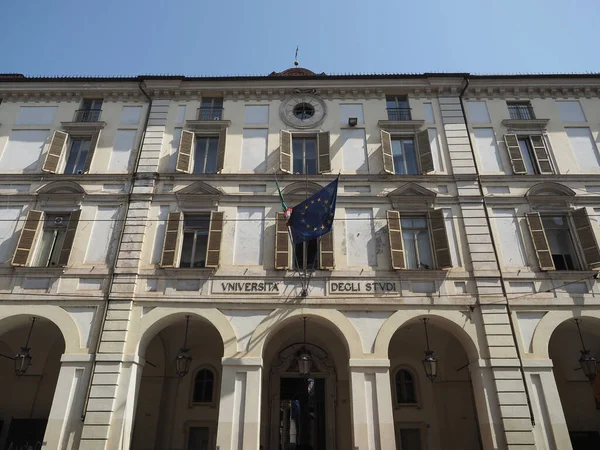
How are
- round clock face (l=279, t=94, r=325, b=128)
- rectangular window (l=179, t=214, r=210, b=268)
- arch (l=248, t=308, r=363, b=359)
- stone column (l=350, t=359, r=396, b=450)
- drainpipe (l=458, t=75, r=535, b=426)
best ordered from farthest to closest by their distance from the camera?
round clock face (l=279, t=94, r=325, b=128)
rectangular window (l=179, t=214, r=210, b=268)
arch (l=248, t=308, r=363, b=359)
drainpipe (l=458, t=75, r=535, b=426)
stone column (l=350, t=359, r=396, b=450)

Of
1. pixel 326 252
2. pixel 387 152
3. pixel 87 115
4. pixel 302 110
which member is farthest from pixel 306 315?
pixel 87 115

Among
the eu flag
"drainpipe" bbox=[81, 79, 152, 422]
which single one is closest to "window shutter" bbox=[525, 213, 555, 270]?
the eu flag

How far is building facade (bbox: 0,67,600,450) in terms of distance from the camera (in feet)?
39.0

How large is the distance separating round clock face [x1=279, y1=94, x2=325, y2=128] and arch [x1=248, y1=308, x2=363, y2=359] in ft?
24.1

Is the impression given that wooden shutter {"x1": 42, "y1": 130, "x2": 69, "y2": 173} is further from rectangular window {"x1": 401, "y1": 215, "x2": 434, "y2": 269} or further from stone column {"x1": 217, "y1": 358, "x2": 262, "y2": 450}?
rectangular window {"x1": 401, "y1": 215, "x2": 434, "y2": 269}

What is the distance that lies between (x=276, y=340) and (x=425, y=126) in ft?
31.9

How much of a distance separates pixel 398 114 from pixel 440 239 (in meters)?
5.61

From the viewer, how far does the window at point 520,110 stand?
16.2m

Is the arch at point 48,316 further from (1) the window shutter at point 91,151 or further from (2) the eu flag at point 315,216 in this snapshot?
(2) the eu flag at point 315,216

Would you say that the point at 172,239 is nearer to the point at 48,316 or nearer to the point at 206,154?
the point at 206,154

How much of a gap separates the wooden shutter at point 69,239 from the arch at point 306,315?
21.7 ft

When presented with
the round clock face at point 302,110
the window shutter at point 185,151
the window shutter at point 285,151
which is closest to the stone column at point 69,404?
the window shutter at point 185,151

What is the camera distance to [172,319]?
12.8m

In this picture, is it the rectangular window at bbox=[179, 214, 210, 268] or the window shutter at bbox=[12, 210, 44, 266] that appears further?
the rectangular window at bbox=[179, 214, 210, 268]
